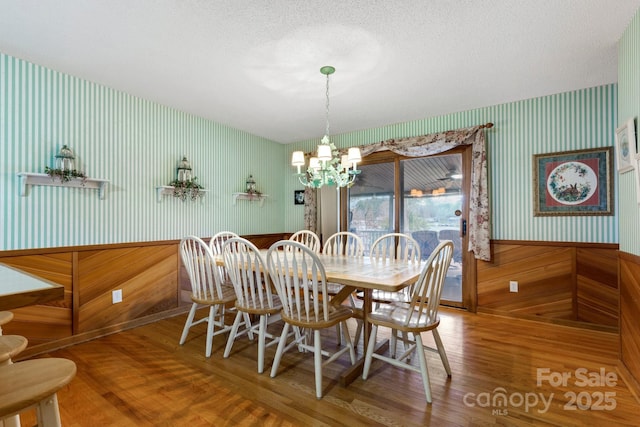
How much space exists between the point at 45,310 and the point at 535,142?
4959 mm

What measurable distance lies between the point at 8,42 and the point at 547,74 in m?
4.36

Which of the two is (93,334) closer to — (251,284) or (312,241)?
(251,284)

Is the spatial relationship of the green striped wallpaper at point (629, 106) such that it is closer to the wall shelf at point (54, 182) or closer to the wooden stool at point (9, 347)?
the wooden stool at point (9, 347)

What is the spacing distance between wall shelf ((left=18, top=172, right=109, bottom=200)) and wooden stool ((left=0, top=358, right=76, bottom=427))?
2138 millimetres

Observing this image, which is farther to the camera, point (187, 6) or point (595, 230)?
point (595, 230)

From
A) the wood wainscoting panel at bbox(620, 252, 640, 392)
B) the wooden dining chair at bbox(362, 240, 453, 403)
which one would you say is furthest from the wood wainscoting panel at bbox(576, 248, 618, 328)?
the wooden dining chair at bbox(362, 240, 453, 403)

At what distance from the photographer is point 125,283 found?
10.0 ft

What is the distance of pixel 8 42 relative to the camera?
86.4 inches

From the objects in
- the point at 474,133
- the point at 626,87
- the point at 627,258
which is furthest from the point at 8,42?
the point at 627,258

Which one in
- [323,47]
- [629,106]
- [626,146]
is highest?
[323,47]

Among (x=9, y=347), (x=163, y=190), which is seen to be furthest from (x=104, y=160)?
(x=9, y=347)

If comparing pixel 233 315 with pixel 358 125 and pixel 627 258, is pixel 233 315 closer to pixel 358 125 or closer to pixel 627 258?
pixel 358 125

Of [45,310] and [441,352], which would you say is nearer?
[441,352]

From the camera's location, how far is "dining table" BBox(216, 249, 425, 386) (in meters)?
1.87
